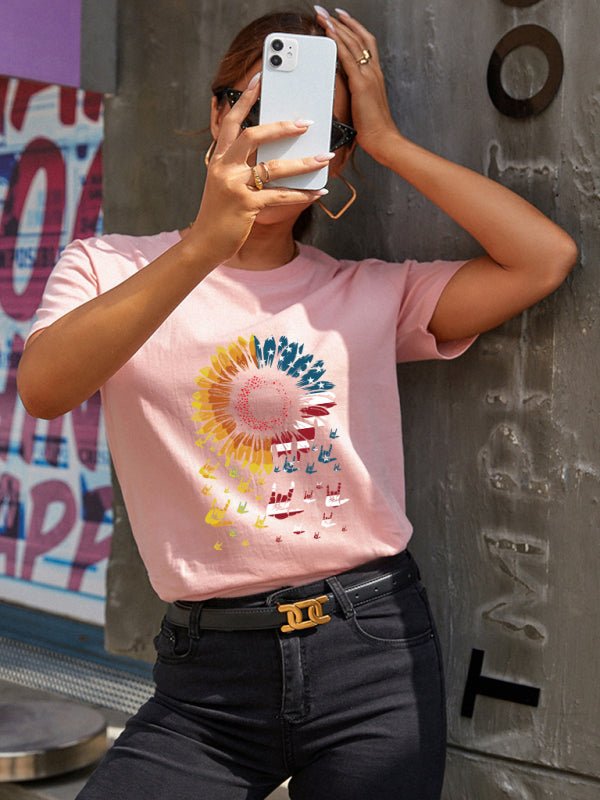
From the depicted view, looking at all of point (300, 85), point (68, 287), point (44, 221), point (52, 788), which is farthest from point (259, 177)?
point (44, 221)

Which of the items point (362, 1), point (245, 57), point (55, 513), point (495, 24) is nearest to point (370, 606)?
point (245, 57)

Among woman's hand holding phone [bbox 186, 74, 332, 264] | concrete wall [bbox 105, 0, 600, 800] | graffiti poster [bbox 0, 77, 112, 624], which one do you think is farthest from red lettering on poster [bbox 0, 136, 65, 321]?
woman's hand holding phone [bbox 186, 74, 332, 264]

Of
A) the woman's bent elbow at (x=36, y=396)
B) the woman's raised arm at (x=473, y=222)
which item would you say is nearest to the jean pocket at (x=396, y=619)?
the woman's raised arm at (x=473, y=222)

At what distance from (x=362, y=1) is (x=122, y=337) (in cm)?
135

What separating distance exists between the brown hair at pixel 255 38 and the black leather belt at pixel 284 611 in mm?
987

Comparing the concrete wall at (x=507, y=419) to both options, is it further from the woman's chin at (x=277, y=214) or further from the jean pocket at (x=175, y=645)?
the jean pocket at (x=175, y=645)

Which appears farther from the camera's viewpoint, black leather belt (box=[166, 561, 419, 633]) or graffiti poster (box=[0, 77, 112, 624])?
graffiti poster (box=[0, 77, 112, 624])

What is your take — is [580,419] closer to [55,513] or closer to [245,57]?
[245,57]

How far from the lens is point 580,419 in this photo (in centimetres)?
234

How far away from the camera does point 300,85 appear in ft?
6.17

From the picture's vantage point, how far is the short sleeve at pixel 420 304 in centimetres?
217

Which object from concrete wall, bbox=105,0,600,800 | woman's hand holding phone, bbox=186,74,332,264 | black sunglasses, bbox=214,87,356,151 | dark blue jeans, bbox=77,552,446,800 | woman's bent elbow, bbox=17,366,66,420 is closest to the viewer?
woman's hand holding phone, bbox=186,74,332,264

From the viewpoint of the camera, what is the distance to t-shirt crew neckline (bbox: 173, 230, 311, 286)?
2096mm

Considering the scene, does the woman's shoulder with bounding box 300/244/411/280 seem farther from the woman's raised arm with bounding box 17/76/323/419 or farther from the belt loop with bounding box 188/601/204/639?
the belt loop with bounding box 188/601/204/639
